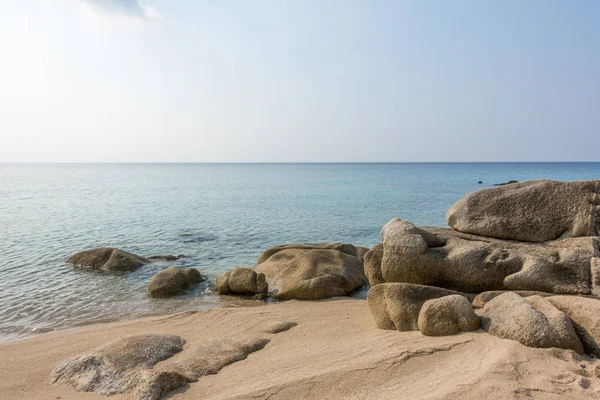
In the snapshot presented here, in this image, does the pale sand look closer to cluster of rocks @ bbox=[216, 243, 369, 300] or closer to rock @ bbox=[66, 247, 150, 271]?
cluster of rocks @ bbox=[216, 243, 369, 300]

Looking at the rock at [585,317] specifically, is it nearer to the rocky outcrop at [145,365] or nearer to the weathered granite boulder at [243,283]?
the rocky outcrop at [145,365]

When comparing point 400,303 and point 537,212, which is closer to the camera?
point 400,303

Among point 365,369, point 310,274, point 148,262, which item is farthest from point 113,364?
point 148,262

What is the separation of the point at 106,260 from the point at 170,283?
4.88m

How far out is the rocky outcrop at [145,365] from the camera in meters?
5.62

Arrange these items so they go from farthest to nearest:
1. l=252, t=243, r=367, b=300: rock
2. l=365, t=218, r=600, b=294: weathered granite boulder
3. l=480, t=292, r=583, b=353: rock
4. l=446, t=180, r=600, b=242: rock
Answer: l=252, t=243, r=367, b=300: rock < l=446, t=180, r=600, b=242: rock < l=365, t=218, r=600, b=294: weathered granite boulder < l=480, t=292, r=583, b=353: rock

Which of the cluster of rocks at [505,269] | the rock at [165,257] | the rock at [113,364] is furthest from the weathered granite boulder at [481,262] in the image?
the rock at [165,257]

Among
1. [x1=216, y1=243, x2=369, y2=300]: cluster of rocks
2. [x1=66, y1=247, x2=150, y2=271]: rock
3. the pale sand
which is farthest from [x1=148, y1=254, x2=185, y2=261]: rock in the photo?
the pale sand

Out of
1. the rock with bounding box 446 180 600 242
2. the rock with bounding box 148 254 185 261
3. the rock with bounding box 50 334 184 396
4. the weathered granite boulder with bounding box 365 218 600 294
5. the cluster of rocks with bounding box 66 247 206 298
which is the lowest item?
the rock with bounding box 148 254 185 261

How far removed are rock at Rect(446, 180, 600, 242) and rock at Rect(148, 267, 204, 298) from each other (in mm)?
8565

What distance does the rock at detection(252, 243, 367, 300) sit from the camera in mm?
11625

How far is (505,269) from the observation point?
7777 millimetres

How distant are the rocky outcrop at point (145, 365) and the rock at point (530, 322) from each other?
401 centimetres

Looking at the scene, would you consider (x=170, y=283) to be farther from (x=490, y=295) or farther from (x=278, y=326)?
(x=490, y=295)
